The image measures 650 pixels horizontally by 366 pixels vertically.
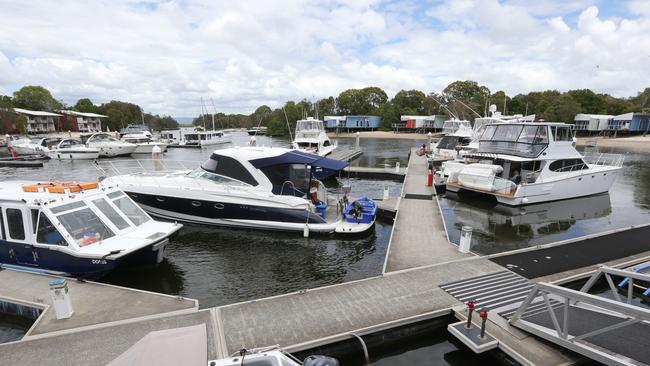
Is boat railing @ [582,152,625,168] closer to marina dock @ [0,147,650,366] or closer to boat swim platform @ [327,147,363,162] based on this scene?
marina dock @ [0,147,650,366]

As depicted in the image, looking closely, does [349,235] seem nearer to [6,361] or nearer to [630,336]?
[630,336]

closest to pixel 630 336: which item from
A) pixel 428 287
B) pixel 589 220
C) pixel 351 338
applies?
pixel 428 287

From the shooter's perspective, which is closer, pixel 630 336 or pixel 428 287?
pixel 630 336

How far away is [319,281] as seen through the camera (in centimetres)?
→ 903

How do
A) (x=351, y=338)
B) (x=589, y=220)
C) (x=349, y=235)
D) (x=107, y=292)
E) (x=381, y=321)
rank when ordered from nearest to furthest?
1. (x=351, y=338)
2. (x=381, y=321)
3. (x=107, y=292)
4. (x=349, y=235)
5. (x=589, y=220)

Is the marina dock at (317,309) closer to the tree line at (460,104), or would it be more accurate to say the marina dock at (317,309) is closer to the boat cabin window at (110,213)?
the boat cabin window at (110,213)

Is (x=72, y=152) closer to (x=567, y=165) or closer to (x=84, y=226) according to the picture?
(x=84, y=226)

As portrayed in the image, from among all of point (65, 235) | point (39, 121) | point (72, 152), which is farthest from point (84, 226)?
point (39, 121)

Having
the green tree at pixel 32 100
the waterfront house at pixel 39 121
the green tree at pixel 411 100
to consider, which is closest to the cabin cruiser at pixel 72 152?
the waterfront house at pixel 39 121

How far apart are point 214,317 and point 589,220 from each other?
17.0 meters

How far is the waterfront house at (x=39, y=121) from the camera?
67.0 m

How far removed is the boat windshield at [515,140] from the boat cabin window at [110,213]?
18.1 meters

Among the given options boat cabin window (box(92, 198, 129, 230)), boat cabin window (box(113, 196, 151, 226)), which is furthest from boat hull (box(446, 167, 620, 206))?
boat cabin window (box(92, 198, 129, 230))

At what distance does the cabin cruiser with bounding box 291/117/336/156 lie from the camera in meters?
30.8
